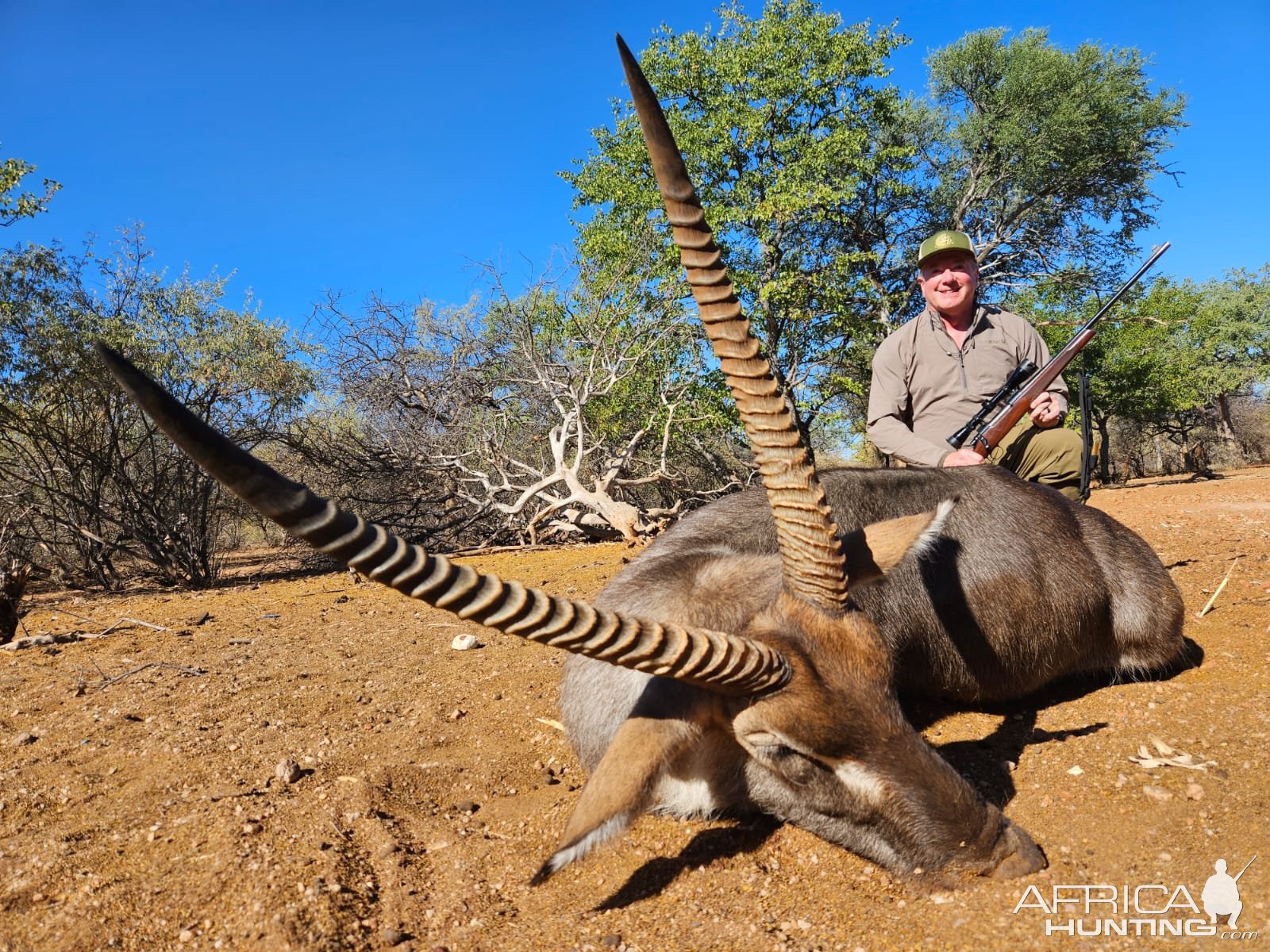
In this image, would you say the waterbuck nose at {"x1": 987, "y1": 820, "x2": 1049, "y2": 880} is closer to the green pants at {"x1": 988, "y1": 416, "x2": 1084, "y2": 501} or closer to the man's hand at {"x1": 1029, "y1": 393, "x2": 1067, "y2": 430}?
the green pants at {"x1": 988, "y1": 416, "x2": 1084, "y2": 501}

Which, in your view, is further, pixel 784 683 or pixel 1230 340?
pixel 1230 340

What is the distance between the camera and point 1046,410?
609cm

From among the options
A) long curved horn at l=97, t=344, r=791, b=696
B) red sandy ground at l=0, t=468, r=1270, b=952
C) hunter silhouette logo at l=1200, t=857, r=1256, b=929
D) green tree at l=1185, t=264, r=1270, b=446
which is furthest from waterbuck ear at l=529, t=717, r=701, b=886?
green tree at l=1185, t=264, r=1270, b=446

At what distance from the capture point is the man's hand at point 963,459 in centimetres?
547

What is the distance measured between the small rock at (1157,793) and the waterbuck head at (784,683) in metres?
0.72

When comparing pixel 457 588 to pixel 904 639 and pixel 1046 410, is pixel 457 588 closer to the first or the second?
pixel 904 639

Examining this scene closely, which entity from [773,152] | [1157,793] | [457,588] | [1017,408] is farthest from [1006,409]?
[773,152]

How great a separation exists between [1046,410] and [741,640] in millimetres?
4813

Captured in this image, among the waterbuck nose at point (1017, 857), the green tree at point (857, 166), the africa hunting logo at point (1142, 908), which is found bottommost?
the africa hunting logo at point (1142, 908)

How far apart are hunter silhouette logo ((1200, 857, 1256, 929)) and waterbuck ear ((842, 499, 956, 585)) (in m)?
1.34

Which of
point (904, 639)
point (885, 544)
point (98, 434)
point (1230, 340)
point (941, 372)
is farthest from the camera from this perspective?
point (1230, 340)

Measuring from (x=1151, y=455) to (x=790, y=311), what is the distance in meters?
35.9

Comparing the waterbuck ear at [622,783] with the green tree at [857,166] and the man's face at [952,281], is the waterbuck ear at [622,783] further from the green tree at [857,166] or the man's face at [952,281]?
the green tree at [857,166]

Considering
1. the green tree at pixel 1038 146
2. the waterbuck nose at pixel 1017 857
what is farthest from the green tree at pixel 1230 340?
the waterbuck nose at pixel 1017 857
